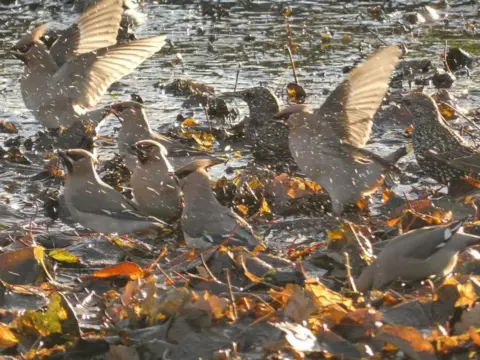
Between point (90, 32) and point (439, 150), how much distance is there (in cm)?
416

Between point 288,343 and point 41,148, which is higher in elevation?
point 288,343

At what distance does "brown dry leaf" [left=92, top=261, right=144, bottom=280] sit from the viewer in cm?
577

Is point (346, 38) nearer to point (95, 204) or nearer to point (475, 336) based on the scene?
point (95, 204)

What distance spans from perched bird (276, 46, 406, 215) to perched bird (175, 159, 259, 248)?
96 cm

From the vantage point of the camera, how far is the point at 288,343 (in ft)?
14.6

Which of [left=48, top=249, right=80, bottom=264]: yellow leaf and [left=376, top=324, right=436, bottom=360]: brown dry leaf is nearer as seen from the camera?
[left=376, top=324, right=436, bottom=360]: brown dry leaf

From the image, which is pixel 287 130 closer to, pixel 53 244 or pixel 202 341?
pixel 53 244

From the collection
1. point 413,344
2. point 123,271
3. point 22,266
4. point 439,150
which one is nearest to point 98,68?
point 439,150

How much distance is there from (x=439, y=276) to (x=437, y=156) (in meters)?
2.37

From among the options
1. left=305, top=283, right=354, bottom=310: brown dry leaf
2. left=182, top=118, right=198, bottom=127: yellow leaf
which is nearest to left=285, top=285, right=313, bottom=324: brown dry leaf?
left=305, top=283, right=354, bottom=310: brown dry leaf

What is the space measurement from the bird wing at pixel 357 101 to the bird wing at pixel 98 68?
2.47 m

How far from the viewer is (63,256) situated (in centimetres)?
630

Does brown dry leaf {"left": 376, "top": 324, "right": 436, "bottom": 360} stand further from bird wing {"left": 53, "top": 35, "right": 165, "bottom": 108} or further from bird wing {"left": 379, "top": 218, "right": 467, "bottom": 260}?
bird wing {"left": 53, "top": 35, "right": 165, "bottom": 108}

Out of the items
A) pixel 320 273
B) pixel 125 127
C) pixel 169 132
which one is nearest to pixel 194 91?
pixel 169 132
